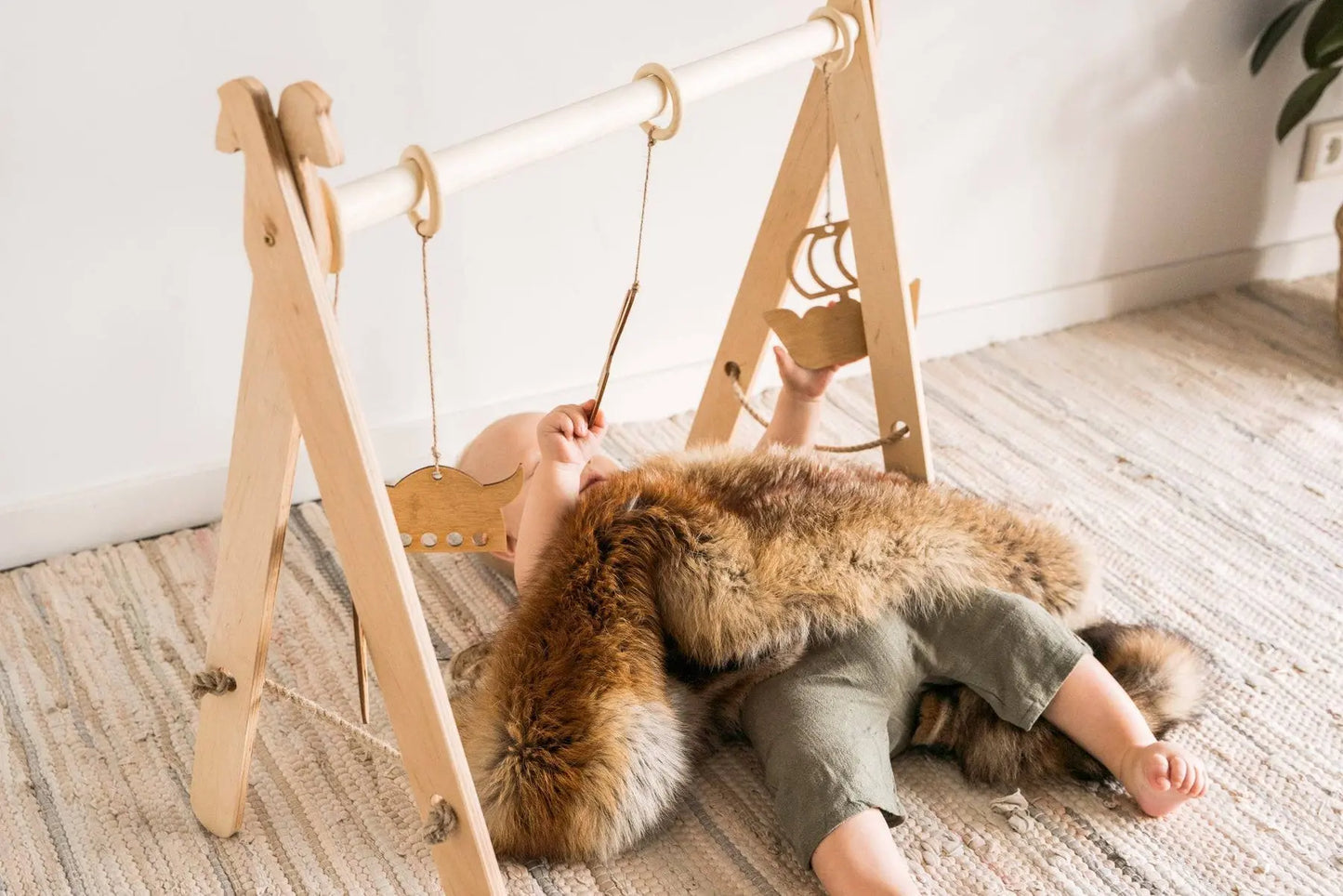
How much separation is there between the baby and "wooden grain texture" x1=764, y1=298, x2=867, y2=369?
26 cm

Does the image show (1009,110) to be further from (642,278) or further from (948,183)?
(642,278)

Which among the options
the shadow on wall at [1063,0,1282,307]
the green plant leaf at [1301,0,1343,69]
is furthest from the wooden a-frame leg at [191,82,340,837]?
the green plant leaf at [1301,0,1343,69]

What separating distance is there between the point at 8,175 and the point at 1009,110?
1308mm

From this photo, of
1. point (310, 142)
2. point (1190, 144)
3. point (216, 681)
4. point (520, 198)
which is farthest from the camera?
point (1190, 144)

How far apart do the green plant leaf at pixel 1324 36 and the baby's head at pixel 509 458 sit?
1.25 metres

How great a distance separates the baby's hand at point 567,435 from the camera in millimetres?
1040

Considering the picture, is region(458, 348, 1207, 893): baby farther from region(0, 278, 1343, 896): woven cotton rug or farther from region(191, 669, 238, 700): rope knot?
region(191, 669, 238, 700): rope knot

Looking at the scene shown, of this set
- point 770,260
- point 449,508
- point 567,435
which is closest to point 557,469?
point 567,435

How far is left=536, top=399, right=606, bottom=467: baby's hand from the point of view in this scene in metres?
1.04

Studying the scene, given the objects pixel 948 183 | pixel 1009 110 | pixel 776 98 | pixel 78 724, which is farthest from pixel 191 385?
pixel 1009 110

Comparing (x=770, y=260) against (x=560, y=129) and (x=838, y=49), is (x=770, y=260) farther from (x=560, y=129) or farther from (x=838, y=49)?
(x=560, y=129)

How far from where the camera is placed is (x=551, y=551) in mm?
1042

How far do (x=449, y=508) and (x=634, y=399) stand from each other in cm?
81

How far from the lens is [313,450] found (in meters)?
0.78
